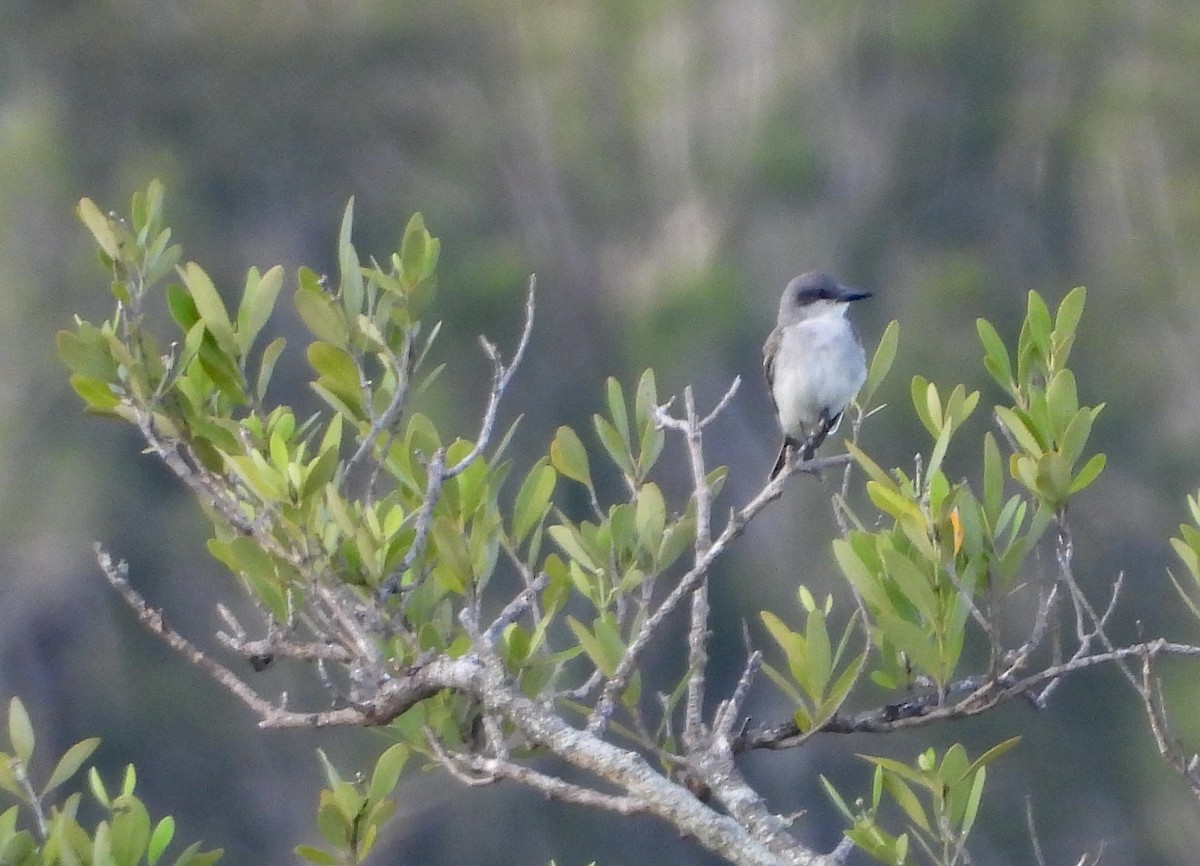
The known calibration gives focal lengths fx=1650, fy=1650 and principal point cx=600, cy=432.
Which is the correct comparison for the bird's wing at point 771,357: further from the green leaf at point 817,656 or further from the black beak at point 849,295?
the green leaf at point 817,656

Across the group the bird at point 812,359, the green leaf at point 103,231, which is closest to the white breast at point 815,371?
the bird at point 812,359

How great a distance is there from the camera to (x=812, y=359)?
12.2 feet

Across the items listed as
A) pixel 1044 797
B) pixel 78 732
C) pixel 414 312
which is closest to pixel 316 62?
pixel 78 732

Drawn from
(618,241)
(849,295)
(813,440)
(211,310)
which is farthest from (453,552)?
(618,241)

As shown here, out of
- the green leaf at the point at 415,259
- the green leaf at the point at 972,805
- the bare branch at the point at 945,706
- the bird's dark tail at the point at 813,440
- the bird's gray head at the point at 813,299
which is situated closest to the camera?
the bare branch at the point at 945,706

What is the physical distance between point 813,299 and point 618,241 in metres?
4.25

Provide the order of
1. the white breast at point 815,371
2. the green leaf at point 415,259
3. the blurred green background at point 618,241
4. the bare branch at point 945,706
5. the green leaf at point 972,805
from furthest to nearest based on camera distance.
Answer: the blurred green background at point 618,241 < the white breast at point 815,371 < the green leaf at point 415,259 < the green leaf at point 972,805 < the bare branch at point 945,706

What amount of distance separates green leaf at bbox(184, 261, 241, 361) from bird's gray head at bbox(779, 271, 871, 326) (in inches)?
92.5

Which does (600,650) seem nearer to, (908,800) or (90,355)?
(908,800)

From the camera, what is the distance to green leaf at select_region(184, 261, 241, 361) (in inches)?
66.8

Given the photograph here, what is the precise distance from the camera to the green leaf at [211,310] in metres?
1.70

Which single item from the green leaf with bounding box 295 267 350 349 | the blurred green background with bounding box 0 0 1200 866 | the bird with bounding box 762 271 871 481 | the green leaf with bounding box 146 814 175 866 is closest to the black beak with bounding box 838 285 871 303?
the bird with bounding box 762 271 871 481

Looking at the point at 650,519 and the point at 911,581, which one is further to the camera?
the point at 650,519

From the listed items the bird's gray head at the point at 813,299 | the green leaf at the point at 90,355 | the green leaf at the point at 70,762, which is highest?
the green leaf at the point at 90,355
